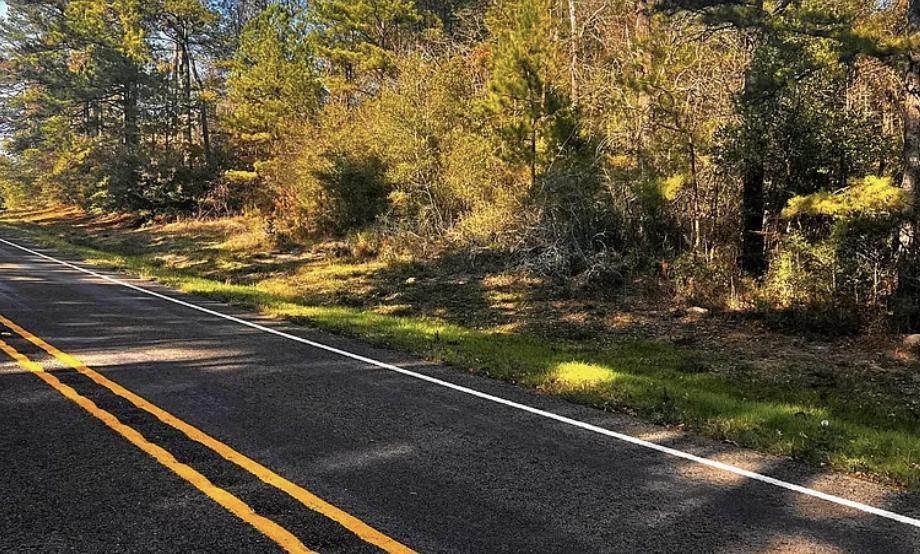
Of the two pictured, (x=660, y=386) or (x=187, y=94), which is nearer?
(x=660, y=386)

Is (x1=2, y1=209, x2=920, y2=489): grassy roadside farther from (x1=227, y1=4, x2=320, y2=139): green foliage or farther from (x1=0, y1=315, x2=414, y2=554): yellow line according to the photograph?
(x1=227, y1=4, x2=320, y2=139): green foliage

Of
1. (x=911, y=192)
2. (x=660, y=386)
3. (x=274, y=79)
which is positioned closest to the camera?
(x=660, y=386)

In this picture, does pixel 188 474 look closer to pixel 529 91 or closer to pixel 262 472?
pixel 262 472

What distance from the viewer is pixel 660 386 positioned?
26.1 ft

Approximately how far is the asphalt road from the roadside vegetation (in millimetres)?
1167

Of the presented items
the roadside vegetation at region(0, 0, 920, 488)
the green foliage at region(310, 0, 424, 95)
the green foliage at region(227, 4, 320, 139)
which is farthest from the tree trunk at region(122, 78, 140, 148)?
the green foliage at region(310, 0, 424, 95)

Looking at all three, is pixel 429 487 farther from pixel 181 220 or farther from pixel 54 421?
pixel 181 220

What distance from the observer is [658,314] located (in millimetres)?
12883

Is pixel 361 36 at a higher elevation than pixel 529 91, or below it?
higher

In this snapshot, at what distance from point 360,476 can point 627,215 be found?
39.5ft

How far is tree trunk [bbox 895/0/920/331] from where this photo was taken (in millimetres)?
10062

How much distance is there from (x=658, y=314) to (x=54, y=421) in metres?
10.3

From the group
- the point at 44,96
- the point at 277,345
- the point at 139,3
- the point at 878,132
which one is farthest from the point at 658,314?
the point at 44,96

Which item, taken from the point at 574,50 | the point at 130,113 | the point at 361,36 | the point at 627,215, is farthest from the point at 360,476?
the point at 130,113
